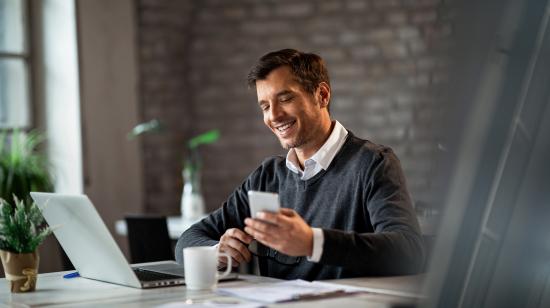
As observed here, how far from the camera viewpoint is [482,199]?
655 millimetres

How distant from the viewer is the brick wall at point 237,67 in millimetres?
4992

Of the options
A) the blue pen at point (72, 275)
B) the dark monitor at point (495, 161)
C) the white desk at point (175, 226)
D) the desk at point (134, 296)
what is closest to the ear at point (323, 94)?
the desk at point (134, 296)

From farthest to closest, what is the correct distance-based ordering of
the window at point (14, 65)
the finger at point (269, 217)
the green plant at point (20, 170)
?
the window at point (14, 65)
the green plant at point (20, 170)
the finger at point (269, 217)

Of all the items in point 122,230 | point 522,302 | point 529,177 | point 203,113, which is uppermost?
point 529,177

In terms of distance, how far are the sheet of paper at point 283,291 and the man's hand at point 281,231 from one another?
0.28 ft

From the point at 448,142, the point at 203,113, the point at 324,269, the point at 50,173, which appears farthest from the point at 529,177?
the point at 203,113

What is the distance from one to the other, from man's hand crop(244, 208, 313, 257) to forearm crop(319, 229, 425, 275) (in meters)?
0.08

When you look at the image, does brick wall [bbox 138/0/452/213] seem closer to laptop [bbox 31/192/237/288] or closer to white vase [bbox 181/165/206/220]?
white vase [bbox 181/165/206/220]

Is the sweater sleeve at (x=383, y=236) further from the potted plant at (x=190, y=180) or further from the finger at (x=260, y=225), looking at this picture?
the potted plant at (x=190, y=180)

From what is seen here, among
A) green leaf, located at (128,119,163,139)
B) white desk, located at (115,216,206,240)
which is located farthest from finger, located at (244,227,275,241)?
green leaf, located at (128,119,163,139)

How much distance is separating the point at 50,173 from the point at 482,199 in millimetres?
4321

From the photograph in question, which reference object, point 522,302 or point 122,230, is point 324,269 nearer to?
point 522,302

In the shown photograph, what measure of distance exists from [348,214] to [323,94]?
411mm

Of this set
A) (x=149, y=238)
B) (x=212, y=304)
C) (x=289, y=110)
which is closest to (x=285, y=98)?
(x=289, y=110)
